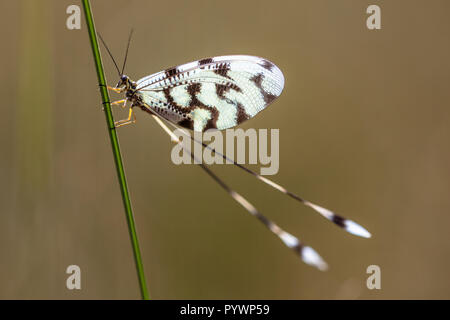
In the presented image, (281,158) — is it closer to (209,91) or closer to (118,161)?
(209,91)

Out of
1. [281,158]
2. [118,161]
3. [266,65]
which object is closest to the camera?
[118,161]

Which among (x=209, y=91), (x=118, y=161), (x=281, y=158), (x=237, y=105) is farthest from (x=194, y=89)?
(x=281, y=158)

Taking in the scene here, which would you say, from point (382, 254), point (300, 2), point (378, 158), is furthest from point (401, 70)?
point (382, 254)

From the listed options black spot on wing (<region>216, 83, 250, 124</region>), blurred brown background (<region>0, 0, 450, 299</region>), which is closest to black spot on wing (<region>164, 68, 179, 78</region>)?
black spot on wing (<region>216, 83, 250, 124</region>)

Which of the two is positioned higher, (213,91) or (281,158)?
(281,158)

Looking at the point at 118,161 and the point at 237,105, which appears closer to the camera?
the point at 118,161

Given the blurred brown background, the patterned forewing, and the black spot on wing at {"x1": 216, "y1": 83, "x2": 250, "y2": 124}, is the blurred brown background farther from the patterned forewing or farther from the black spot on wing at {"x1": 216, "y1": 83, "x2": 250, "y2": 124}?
the black spot on wing at {"x1": 216, "y1": 83, "x2": 250, "y2": 124}

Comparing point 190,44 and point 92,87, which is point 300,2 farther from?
point 92,87
